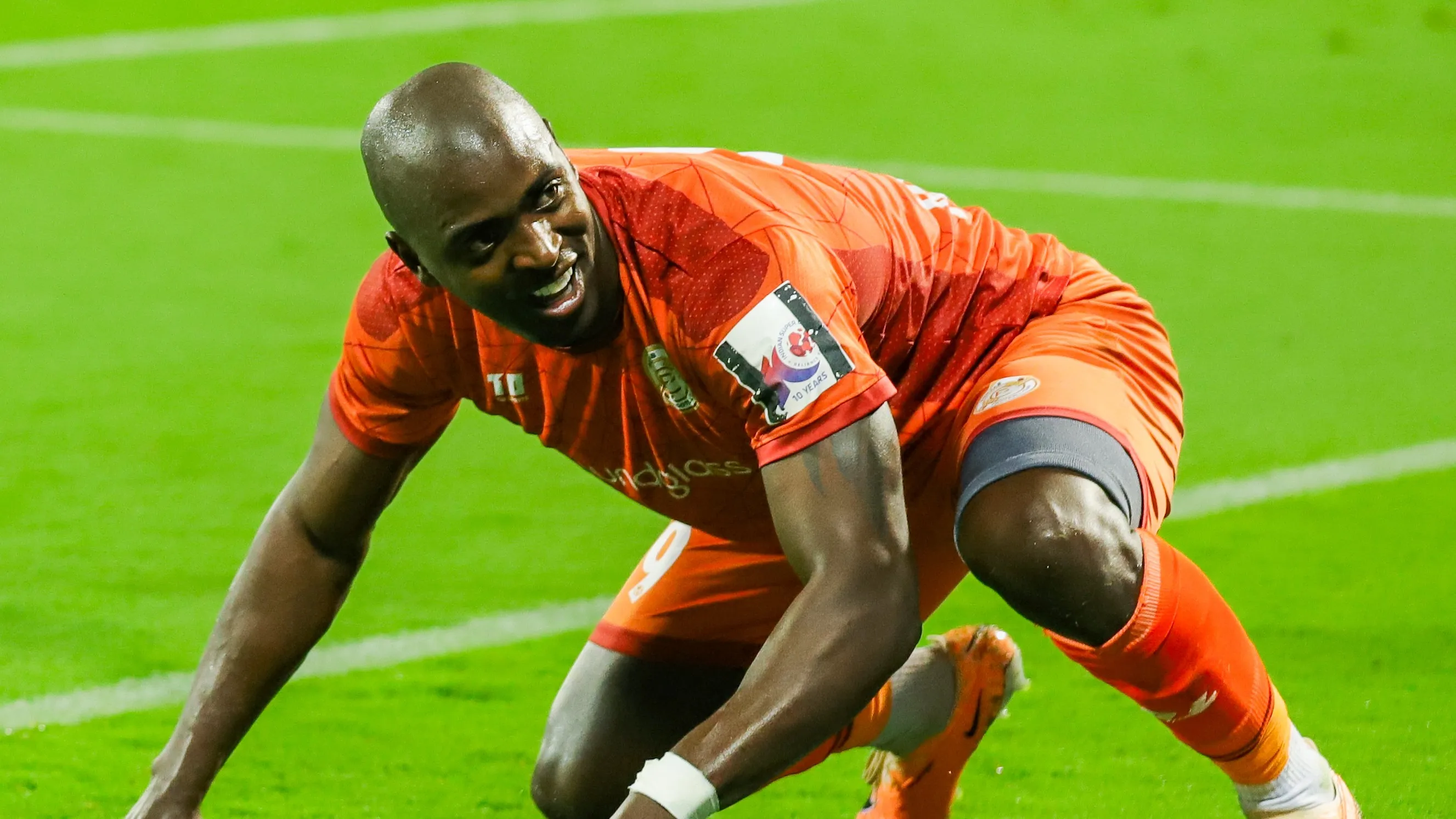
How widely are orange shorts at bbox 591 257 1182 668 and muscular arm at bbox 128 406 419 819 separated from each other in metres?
0.52

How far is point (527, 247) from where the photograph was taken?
2.51m

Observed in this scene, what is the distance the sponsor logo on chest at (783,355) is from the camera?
2.44m

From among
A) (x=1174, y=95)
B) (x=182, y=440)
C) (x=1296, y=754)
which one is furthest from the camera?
(x=1174, y=95)

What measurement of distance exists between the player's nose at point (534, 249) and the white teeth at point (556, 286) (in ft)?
0.13

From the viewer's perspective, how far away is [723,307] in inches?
99.2

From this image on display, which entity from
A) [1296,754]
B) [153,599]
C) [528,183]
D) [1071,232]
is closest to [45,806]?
[153,599]

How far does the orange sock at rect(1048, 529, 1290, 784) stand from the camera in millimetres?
2637

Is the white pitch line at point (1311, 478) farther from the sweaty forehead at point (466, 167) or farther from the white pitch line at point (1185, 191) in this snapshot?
the sweaty forehead at point (466, 167)

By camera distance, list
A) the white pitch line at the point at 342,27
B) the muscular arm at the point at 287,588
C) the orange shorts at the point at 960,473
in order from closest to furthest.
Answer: the orange shorts at the point at 960,473, the muscular arm at the point at 287,588, the white pitch line at the point at 342,27

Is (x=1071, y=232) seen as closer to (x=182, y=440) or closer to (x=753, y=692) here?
(x=182, y=440)

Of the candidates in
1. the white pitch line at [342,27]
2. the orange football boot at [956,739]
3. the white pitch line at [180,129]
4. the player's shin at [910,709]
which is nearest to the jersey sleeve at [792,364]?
the player's shin at [910,709]

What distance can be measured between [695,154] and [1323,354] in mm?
3983

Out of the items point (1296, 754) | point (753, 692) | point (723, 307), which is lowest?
point (1296, 754)

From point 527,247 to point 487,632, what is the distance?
6.30 ft
